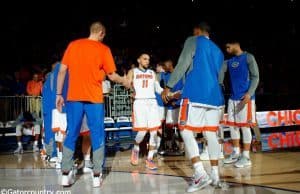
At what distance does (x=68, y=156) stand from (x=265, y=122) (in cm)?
715

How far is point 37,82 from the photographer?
41.0ft

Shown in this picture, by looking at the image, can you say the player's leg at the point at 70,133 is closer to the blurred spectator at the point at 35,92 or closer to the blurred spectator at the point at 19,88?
the blurred spectator at the point at 35,92

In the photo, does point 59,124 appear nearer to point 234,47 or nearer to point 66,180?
point 66,180

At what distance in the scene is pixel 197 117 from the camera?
602 centimetres

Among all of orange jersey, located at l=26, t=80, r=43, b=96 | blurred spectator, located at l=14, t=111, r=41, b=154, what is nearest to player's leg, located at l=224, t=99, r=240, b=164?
blurred spectator, located at l=14, t=111, r=41, b=154

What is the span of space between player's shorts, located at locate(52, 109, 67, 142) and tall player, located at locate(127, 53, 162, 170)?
3.97ft

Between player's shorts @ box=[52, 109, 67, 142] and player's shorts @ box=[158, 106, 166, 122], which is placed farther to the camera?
player's shorts @ box=[158, 106, 166, 122]

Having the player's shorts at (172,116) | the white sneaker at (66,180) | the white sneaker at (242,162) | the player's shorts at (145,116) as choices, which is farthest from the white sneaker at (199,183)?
the player's shorts at (172,116)

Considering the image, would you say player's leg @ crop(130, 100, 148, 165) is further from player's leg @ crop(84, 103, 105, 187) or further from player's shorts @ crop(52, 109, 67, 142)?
player's leg @ crop(84, 103, 105, 187)

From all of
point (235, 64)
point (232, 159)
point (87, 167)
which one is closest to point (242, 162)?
point (232, 159)

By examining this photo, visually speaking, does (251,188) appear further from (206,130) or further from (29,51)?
(29,51)

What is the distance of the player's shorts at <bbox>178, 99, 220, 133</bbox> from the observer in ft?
19.7

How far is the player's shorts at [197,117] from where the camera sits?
6.01 m

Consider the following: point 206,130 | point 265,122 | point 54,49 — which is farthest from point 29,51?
point 206,130
